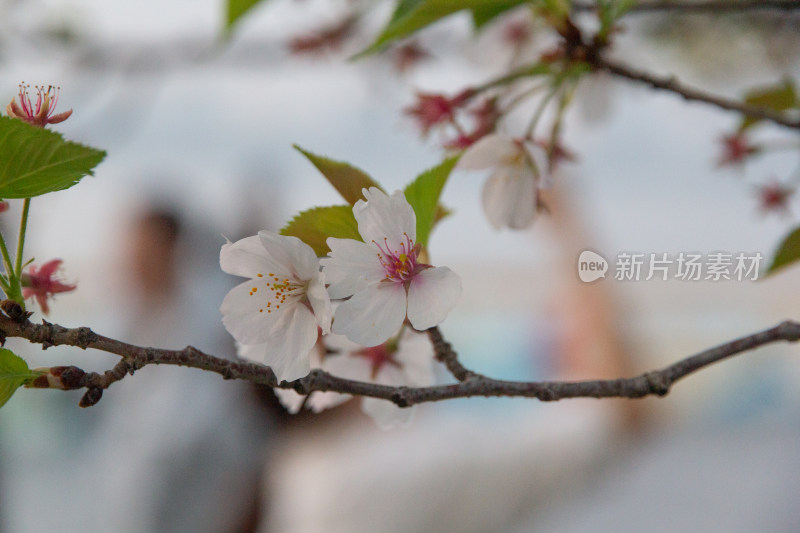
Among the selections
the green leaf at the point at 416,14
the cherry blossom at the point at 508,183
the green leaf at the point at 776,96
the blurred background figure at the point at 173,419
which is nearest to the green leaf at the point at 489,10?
the green leaf at the point at 416,14

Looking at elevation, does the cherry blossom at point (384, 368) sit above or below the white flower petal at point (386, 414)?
above

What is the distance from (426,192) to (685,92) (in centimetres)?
33

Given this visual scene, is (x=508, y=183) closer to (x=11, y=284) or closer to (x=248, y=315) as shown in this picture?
(x=248, y=315)

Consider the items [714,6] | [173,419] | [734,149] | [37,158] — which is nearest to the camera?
[37,158]

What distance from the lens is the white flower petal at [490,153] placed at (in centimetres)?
52

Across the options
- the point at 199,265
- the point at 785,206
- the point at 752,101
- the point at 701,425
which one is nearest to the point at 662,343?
the point at 701,425

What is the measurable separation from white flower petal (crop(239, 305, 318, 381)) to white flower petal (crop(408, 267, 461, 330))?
58mm

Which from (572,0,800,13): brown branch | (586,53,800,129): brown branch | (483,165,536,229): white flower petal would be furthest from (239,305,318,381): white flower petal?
(572,0,800,13): brown branch

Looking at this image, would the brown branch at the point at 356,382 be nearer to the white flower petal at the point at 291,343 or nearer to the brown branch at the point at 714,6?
the white flower petal at the point at 291,343

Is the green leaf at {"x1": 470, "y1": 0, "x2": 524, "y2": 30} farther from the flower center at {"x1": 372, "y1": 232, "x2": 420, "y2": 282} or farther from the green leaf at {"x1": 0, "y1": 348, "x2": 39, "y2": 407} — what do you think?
the green leaf at {"x1": 0, "y1": 348, "x2": 39, "y2": 407}

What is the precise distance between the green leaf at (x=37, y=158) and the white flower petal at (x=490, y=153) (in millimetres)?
292

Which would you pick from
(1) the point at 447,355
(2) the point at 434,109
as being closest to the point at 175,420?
(2) the point at 434,109

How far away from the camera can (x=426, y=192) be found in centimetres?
36

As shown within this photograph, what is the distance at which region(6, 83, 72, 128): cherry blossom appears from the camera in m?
0.34
